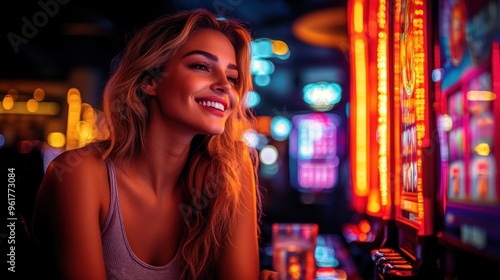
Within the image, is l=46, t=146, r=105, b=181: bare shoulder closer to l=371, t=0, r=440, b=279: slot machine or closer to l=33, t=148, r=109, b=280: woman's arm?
l=33, t=148, r=109, b=280: woman's arm

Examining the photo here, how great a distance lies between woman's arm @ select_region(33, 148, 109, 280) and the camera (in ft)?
5.57

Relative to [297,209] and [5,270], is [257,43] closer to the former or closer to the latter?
[297,209]

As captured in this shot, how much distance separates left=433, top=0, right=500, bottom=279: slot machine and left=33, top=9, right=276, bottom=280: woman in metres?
0.84

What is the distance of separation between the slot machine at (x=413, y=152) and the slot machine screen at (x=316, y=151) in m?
6.54

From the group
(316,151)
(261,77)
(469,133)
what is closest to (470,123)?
(469,133)

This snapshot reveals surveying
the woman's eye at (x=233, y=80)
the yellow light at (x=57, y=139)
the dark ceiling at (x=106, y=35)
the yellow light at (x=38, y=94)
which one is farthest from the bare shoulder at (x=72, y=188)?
the yellow light at (x=38, y=94)

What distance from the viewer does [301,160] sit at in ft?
29.6

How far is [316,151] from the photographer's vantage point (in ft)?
29.0

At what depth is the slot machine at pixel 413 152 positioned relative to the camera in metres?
1.58

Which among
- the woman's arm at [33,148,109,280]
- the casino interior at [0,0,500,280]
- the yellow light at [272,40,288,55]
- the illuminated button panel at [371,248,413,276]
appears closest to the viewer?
the casino interior at [0,0,500,280]

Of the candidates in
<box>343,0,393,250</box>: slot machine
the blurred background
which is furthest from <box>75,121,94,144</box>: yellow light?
<box>343,0,393,250</box>: slot machine

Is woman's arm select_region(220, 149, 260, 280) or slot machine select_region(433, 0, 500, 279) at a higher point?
slot machine select_region(433, 0, 500, 279)

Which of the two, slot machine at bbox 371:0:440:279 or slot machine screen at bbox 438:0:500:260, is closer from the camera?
slot machine screen at bbox 438:0:500:260

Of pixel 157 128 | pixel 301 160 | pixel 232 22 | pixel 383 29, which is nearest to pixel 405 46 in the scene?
pixel 383 29
